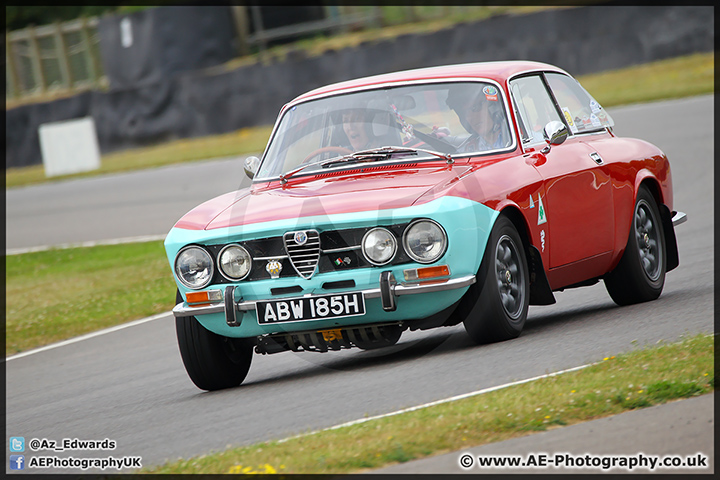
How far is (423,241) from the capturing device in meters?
6.11

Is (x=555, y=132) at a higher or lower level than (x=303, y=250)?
higher

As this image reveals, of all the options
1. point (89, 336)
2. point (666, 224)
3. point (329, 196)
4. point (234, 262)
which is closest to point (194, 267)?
point (234, 262)

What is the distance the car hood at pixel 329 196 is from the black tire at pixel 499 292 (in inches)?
18.0

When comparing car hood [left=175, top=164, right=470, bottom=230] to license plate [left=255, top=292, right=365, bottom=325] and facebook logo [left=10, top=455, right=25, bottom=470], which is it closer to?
license plate [left=255, top=292, right=365, bottom=325]

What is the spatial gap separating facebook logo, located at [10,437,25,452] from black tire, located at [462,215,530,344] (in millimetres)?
2458

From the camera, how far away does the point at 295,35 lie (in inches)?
1292

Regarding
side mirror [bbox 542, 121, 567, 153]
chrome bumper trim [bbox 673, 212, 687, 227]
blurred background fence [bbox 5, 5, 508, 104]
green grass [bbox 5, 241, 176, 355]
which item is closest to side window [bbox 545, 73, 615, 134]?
side mirror [bbox 542, 121, 567, 153]

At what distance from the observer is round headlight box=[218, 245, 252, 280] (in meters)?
6.36

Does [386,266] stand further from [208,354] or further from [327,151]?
[327,151]

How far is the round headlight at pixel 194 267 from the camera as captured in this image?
6.44 m

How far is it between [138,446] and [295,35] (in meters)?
28.1

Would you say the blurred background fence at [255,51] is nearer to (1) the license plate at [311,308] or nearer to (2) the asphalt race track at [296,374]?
(2) the asphalt race track at [296,374]

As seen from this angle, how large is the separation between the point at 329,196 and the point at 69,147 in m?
26.2

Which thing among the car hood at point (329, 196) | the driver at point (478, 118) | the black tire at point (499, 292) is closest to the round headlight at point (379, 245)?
the car hood at point (329, 196)
